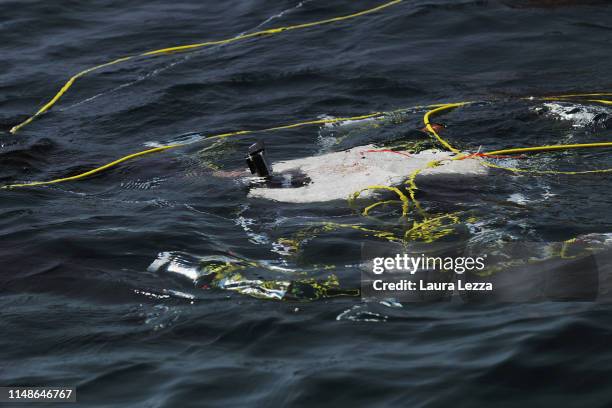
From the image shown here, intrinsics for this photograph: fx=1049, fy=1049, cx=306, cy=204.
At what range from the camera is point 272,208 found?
6.85m

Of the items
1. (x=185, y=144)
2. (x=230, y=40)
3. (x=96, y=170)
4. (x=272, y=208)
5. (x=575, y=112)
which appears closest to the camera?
(x=272, y=208)

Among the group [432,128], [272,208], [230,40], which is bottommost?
[272,208]

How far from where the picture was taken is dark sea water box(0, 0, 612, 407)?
14.8ft

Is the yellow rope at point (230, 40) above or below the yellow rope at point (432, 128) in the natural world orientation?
above

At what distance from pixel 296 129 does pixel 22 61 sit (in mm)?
4415

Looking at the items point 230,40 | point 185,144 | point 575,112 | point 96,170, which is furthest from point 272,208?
point 230,40

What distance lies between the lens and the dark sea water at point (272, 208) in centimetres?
452

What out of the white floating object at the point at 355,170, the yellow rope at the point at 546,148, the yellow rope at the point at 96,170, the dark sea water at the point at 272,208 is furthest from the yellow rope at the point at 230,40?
the yellow rope at the point at 546,148

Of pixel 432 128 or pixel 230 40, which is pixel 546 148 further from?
pixel 230 40

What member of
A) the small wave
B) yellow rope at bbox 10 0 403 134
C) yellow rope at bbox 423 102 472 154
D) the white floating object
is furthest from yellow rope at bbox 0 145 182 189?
the small wave

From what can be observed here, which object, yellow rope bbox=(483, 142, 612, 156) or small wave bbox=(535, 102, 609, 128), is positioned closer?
yellow rope bbox=(483, 142, 612, 156)

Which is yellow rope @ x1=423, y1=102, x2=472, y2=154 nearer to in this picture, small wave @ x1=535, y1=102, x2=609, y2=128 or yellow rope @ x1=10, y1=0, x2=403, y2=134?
small wave @ x1=535, y1=102, x2=609, y2=128

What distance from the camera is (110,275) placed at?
19.6 feet

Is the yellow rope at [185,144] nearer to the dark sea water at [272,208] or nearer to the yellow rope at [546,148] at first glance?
the dark sea water at [272,208]
